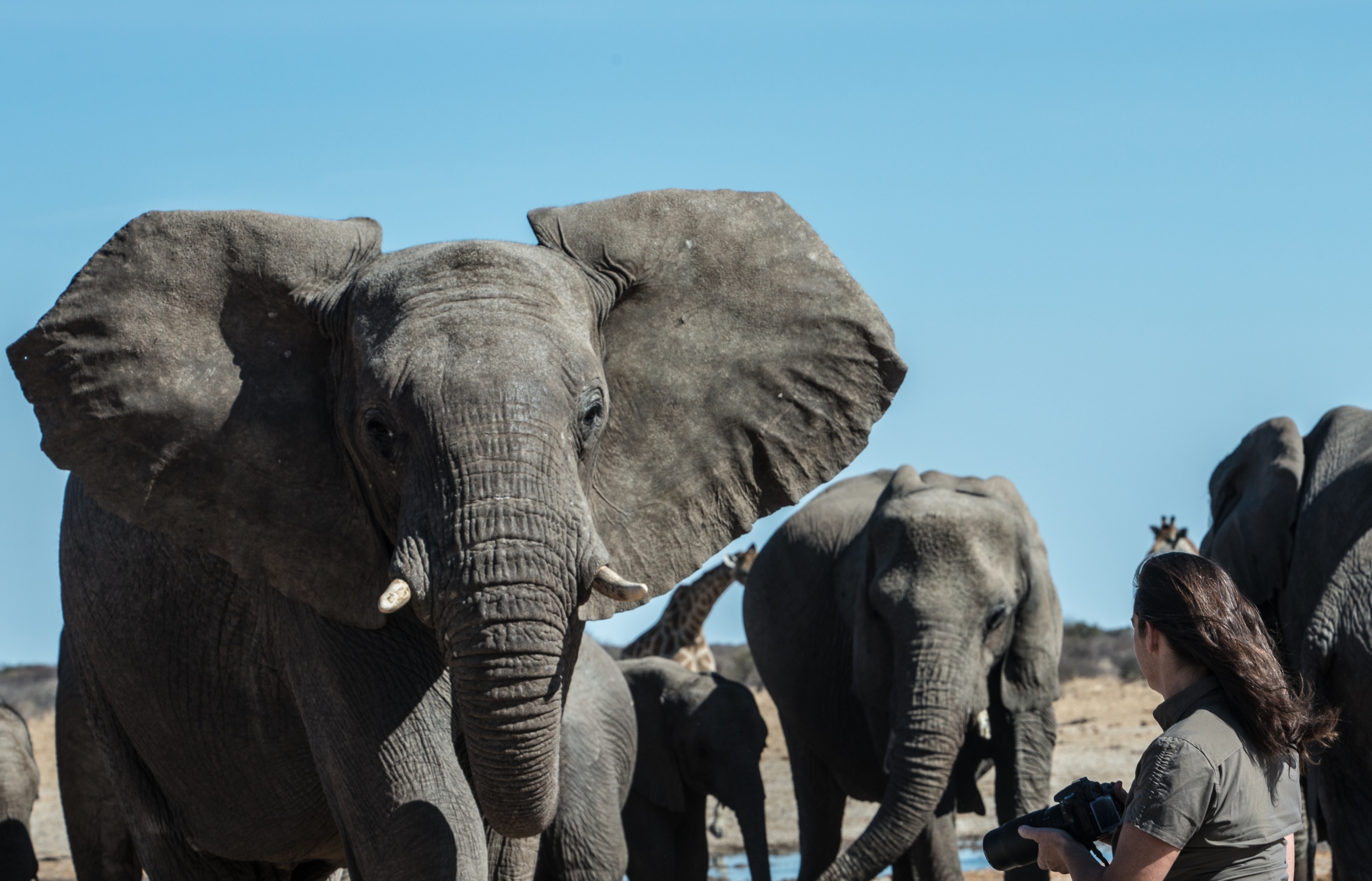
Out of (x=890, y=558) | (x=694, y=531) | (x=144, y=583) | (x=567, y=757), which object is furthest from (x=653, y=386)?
(x=890, y=558)

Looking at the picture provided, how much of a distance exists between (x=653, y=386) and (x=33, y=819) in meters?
13.1

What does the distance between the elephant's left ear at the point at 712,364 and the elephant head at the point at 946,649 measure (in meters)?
3.05

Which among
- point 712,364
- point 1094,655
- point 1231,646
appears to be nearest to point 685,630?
point 712,364

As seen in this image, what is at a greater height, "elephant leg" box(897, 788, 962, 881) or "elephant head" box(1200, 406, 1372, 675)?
"elephant head" box(1200, 406, 1372, 675)

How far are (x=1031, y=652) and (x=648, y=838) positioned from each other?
2.60m

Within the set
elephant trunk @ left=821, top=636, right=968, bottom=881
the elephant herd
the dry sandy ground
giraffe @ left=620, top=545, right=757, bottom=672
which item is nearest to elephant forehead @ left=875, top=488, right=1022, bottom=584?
elephant trunk @ left=821, top=636, right=968, bottom=881

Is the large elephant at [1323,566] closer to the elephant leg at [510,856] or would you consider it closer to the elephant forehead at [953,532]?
the elephant forehead at [953,532]

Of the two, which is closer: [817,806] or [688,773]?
[688,773]

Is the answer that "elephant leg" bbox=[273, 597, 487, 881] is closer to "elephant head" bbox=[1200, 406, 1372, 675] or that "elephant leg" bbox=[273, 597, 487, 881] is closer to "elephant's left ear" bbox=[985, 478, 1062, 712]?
"elephant head" bbox=[1200, 406, 1372, 675]

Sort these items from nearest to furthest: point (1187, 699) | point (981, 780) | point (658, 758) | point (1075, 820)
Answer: point (1187, 699) → point (1075, 820) → point (658, 758) → point (981, 780)

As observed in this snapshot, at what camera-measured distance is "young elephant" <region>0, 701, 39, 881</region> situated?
7.54 meters

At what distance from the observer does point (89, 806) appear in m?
7.42

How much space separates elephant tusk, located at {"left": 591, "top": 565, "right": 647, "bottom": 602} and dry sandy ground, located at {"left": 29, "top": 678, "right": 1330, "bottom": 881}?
7.23 m

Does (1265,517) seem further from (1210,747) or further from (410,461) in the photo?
(1210,747)
